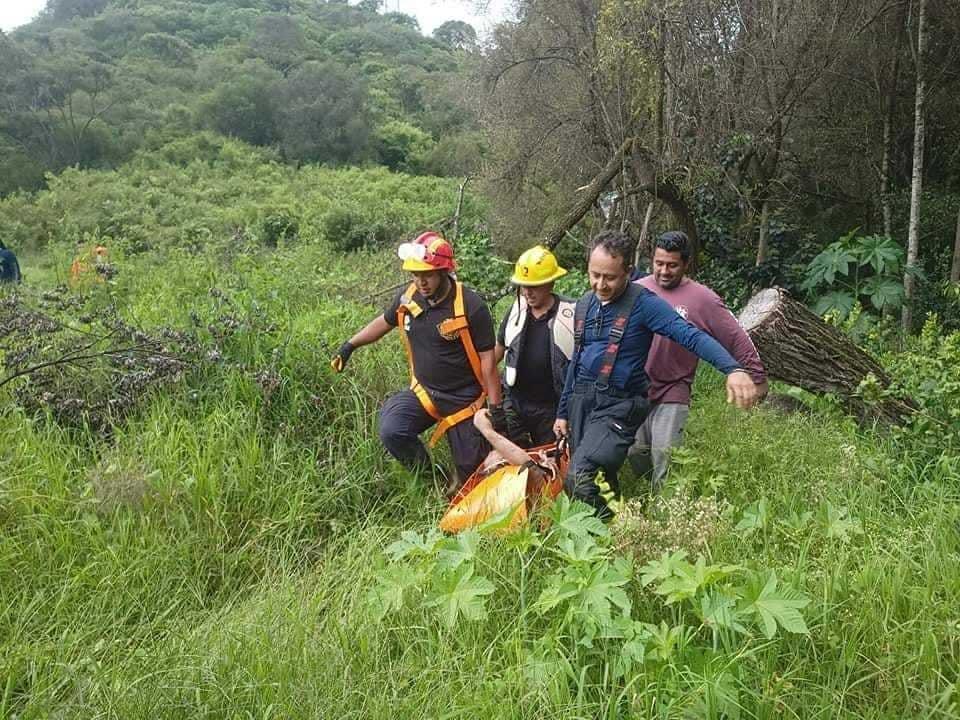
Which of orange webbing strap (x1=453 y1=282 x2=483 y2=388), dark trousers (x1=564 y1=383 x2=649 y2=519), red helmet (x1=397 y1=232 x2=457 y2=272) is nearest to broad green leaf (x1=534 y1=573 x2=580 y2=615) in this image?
dark trousers (x1=564 y1=383 x2=649 y2=519)

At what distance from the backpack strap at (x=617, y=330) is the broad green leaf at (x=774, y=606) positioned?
4.41 feet

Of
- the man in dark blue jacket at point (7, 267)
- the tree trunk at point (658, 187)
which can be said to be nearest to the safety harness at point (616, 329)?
the tree trunk at point (658, 187)

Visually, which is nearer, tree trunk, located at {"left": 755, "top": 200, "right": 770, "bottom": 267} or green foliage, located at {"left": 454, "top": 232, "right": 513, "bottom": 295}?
green foliage, located at {"left": 454, "top": 232, "right": 513, "bottom": 295}

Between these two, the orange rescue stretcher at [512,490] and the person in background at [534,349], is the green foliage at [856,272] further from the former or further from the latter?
the orange rescue stretcher at [512,490]

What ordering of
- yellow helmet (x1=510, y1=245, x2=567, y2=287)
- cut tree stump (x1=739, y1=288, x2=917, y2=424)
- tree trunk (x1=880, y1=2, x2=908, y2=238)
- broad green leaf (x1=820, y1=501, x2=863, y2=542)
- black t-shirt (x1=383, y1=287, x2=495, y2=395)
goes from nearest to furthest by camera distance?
broad green leaf (x1=820, y1=501, x2=863, y2=542) → yellow helmet (x1=510, y1=245, x2=567, y2=287) → black t-shirt (x1=383, y1=287, x2=495, y2=395) → cut tree stump (x1=739, y1=288, x2=917, y2=424) → tree trunk (x1=880, y1=2, x2=908, y2=238)

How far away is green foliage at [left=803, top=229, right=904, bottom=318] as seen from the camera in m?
6.85

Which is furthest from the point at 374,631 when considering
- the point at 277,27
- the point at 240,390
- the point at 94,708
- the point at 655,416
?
the point at 277,27

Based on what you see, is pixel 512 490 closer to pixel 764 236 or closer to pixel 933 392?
pixel 933 392

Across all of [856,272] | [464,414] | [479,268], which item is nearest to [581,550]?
[464,414]

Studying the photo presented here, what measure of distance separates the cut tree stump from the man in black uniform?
5.98 feet

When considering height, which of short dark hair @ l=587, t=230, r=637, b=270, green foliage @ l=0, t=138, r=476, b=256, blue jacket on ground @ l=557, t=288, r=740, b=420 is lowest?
green foliage @ l=0, t=138, r=476, b=256

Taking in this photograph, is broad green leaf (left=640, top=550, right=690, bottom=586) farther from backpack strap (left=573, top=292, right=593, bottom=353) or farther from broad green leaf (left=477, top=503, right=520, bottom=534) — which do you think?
backpack strap (left=573, top=292, right=593, bottom=353)

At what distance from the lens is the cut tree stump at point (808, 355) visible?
445 centimetres

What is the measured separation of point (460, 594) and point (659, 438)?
1.70 metres
